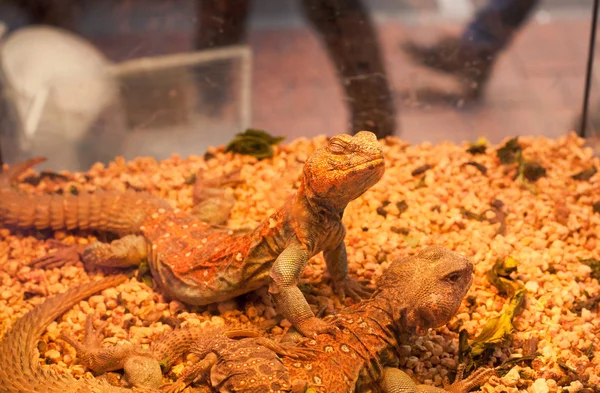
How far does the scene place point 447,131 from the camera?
19.5 feet

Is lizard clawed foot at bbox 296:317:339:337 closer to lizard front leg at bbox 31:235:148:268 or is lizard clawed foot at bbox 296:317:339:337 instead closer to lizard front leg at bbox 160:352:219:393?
lizard front leg at bbox 160:352:219:393

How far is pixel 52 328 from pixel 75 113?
101 inches

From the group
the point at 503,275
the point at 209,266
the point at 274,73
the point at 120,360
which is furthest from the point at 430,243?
the point at 274,73

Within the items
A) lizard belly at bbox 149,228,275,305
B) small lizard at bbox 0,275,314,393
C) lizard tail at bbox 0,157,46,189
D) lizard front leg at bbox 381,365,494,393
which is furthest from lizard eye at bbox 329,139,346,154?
lizard tail at bbox 0,157,46,189

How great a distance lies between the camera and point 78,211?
4.81 meters

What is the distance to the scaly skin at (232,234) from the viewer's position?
12.4ft

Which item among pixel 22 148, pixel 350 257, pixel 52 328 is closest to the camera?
pixel 52 328

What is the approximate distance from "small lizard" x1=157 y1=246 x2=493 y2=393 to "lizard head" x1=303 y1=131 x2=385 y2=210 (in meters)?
0.51

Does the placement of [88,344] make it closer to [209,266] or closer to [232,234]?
[209,266]

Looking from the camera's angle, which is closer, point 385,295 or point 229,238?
point 385,295

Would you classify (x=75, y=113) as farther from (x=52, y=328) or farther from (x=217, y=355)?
(x=217, y=355)

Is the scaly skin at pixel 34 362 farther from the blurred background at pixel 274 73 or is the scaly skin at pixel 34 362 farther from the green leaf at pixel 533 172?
the green leaf at pixel 533 172

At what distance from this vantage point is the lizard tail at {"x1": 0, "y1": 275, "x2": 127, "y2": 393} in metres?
3.61

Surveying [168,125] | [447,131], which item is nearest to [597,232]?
[447,131]
